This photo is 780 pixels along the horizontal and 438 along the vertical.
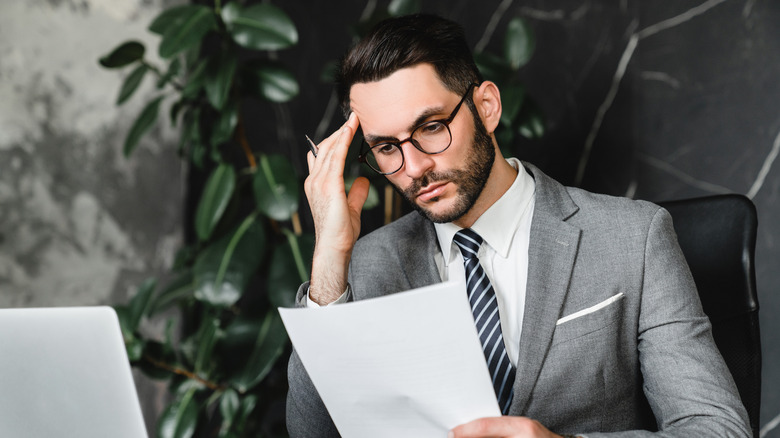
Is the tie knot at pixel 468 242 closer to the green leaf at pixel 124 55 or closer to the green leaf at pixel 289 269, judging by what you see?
the green leaf at pixel 289 269

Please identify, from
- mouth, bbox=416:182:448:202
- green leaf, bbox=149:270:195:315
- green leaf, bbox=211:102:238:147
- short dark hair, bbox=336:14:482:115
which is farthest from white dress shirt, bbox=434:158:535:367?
green leaf, bbox=149:270:195:315

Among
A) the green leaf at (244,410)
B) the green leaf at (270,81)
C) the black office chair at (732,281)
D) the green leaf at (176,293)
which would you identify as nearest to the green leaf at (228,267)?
the green leaf at (176,293)

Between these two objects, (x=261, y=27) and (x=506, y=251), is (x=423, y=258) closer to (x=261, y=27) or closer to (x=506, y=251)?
(x=506, y=251)

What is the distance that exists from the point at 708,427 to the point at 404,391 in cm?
57

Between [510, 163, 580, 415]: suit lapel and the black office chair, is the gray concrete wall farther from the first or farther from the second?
the black office chair

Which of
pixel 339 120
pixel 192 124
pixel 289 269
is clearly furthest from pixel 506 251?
pixel 339 120

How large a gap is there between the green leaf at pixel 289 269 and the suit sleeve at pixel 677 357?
947mm

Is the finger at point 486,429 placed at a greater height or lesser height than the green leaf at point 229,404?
greater

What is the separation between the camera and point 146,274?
8.44 ft

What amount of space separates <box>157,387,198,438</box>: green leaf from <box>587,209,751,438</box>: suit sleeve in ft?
3.93

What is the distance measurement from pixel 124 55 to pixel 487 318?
1.41m

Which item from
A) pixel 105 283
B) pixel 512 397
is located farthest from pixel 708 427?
pixel 105 283

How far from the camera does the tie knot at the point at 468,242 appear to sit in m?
1.38

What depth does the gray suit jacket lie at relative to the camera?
1156 mm
